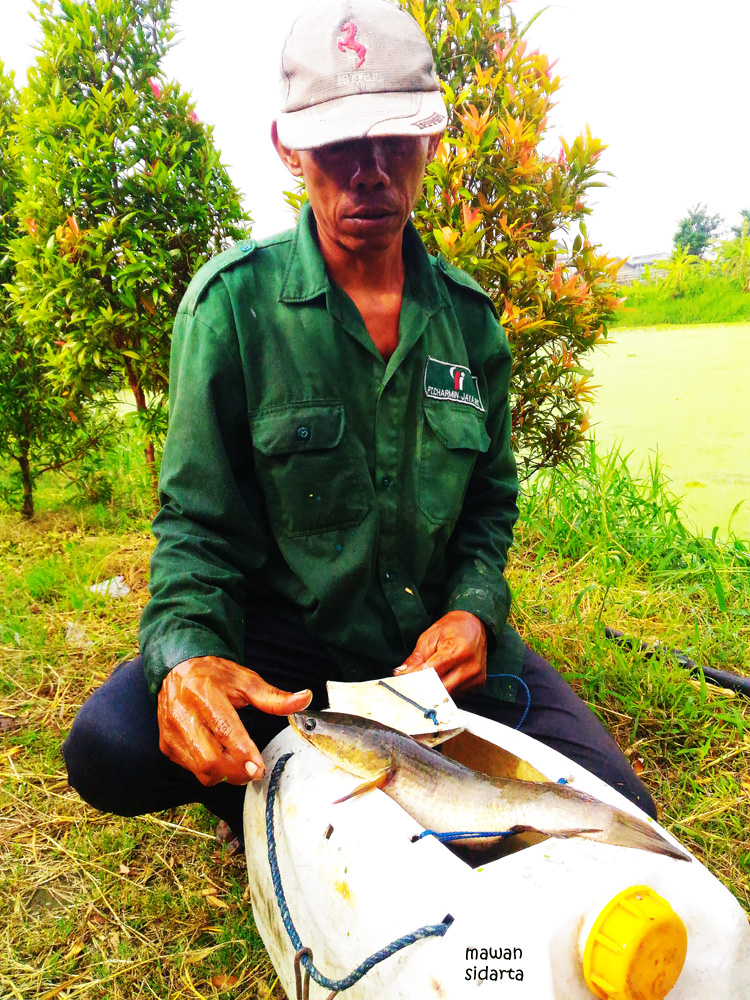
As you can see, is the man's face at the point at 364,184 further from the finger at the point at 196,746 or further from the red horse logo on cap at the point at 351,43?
the finger at the point at 196,746

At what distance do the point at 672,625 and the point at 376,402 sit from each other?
5.19ft

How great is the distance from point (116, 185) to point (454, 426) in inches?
74.3

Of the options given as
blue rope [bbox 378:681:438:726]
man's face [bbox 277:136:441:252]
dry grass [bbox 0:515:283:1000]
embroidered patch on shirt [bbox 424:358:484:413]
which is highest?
man's face [bbox 277:136:441:252]

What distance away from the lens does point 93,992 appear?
1.49 meters

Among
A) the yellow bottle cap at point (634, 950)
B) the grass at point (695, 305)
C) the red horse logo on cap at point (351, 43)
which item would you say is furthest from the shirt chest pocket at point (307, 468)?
the grass at point (695, 305)

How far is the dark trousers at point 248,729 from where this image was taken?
1.42 metres

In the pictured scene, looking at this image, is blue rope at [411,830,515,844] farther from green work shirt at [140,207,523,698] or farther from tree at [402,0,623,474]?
tree at [402,0,623,474]

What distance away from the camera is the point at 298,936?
1.17m

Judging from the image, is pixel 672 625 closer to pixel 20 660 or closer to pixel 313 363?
pixel 313 363

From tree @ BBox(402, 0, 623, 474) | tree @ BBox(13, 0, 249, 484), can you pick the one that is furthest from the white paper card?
tree @ BBox(13, 0, 249, 484)

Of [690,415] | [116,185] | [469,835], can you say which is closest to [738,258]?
[690,415]

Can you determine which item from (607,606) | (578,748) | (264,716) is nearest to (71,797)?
(264,716)

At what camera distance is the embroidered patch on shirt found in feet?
5.51

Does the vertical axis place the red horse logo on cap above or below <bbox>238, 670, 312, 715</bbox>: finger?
above
